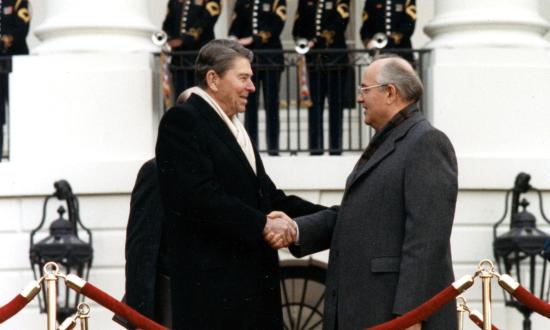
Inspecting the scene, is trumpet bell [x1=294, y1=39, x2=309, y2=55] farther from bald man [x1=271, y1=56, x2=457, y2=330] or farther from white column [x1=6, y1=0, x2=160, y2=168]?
bald man [x1=271, y1=56, x2=457, y2=330]

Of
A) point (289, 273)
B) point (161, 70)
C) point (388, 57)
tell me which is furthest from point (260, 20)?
point (388, 57)

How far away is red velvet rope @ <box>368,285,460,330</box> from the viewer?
329 inches

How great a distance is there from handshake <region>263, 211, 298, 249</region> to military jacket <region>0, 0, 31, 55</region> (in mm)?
6560

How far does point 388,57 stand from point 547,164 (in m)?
5.53

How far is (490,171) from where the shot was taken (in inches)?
560

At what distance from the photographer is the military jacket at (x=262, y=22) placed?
49.1 feet

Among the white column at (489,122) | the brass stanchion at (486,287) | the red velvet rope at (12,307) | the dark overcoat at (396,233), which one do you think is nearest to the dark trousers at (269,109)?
the white column at (489,122)

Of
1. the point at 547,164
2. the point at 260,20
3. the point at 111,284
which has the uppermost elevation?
the point at 260,20

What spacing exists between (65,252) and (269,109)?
1992 millimetres

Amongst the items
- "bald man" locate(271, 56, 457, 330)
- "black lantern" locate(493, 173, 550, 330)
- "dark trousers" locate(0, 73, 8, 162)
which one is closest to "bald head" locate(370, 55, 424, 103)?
"bald man" locate(271, 56, 457, 330)

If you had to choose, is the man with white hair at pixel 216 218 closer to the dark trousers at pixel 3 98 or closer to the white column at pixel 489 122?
the white column at pixel 489 122

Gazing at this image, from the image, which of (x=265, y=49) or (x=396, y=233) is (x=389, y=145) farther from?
(x=265, y=49)

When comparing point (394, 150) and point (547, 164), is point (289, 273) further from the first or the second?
point (394, 150)

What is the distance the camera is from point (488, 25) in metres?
14.4
